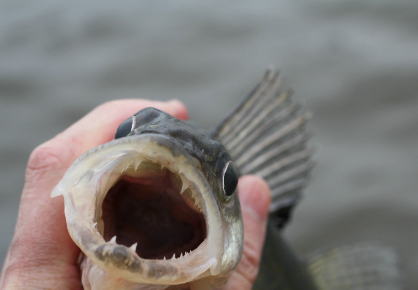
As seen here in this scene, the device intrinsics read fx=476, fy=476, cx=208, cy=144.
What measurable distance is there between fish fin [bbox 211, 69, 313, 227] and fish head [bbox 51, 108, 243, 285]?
107cm

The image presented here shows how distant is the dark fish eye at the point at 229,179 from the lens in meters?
1.58

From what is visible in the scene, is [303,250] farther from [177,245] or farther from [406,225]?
[177,245]

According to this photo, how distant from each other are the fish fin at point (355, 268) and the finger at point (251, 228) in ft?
2.82

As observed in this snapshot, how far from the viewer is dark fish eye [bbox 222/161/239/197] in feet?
5.17

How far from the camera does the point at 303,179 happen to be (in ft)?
9.93

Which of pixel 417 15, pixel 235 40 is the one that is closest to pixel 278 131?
pixel 235 40

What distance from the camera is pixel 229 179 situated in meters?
1.59

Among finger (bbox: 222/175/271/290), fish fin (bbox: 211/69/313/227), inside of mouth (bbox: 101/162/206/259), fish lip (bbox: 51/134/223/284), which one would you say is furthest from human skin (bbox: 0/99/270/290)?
fish fin (bbox: 211/69/313/227)

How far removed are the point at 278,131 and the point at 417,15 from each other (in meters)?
2.94

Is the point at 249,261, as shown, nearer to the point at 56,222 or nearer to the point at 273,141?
the point at 56,222

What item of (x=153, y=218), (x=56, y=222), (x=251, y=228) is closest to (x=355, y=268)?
(x=251, y=228)

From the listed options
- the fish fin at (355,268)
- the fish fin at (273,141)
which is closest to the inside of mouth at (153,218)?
the fish fin at (273,141)

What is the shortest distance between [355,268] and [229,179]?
173 cm

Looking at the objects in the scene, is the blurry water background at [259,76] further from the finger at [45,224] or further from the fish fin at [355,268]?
the finger at [45,224]
